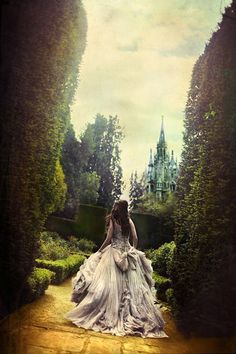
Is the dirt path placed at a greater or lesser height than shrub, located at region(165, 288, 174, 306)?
lesser

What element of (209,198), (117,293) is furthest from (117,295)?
(209,198)

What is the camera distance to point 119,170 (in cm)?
486

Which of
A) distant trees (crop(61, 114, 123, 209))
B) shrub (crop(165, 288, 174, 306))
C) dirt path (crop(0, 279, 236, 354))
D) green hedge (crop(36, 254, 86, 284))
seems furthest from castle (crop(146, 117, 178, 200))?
dirt path (crop(0, 279, 236, 354))

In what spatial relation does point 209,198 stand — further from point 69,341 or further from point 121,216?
point 69,341

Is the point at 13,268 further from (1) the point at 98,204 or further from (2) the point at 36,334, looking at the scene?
(1) the point at 98,204

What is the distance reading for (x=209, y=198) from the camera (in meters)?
4.29

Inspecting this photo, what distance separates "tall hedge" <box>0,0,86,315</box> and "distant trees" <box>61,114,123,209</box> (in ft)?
0.42

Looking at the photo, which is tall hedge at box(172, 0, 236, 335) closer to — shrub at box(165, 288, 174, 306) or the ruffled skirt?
shrub at box(165, 288, 174, 306)

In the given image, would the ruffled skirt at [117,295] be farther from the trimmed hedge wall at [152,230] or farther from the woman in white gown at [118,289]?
the trimmed hedge wall at [152,230]

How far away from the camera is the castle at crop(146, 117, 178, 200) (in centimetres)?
470

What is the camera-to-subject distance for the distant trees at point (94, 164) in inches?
181

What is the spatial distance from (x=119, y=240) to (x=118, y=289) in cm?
62

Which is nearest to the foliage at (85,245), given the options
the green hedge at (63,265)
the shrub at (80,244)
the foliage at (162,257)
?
the shrub at (80,244)

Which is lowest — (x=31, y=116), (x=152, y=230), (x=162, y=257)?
(x=162, y=257)
